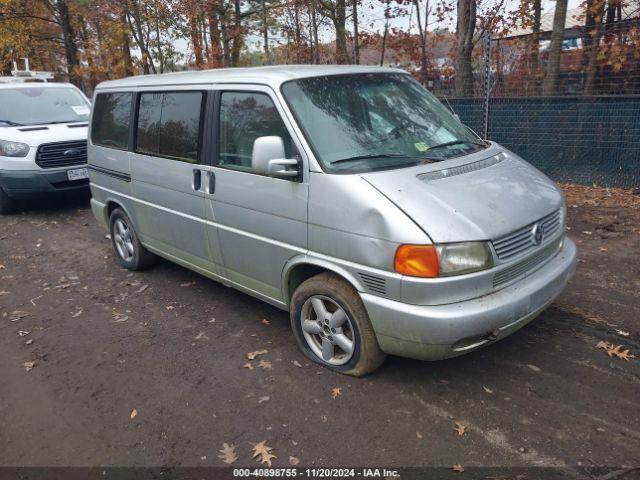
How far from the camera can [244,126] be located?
4.05m

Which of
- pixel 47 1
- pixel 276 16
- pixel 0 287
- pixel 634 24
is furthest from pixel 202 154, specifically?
pixel 47 1

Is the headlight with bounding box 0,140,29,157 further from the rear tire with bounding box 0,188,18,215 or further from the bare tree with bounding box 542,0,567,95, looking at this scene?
the bare tree with bounding box 542,0,567,95

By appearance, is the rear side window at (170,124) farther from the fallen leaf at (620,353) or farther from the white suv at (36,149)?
the white suv at (36,149)

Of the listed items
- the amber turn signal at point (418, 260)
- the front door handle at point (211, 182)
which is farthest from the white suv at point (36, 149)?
the amber turn signal at point (418, 260)

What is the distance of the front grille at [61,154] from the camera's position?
28.0 feet

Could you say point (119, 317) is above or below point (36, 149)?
below

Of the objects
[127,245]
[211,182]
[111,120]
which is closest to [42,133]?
[111,120]

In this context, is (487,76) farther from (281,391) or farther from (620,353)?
(281,391)

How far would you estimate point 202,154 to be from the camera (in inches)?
172

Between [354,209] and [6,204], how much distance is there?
26.6 ft

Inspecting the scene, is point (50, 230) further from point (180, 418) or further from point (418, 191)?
point (418, 191)

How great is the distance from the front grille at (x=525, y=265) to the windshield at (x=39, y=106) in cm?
875

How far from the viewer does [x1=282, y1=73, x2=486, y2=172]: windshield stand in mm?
3615

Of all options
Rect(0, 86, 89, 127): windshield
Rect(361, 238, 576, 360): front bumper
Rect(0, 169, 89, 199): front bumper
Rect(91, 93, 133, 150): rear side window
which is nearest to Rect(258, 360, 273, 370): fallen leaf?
Rect(361, 238, 576, 360): front bumper
